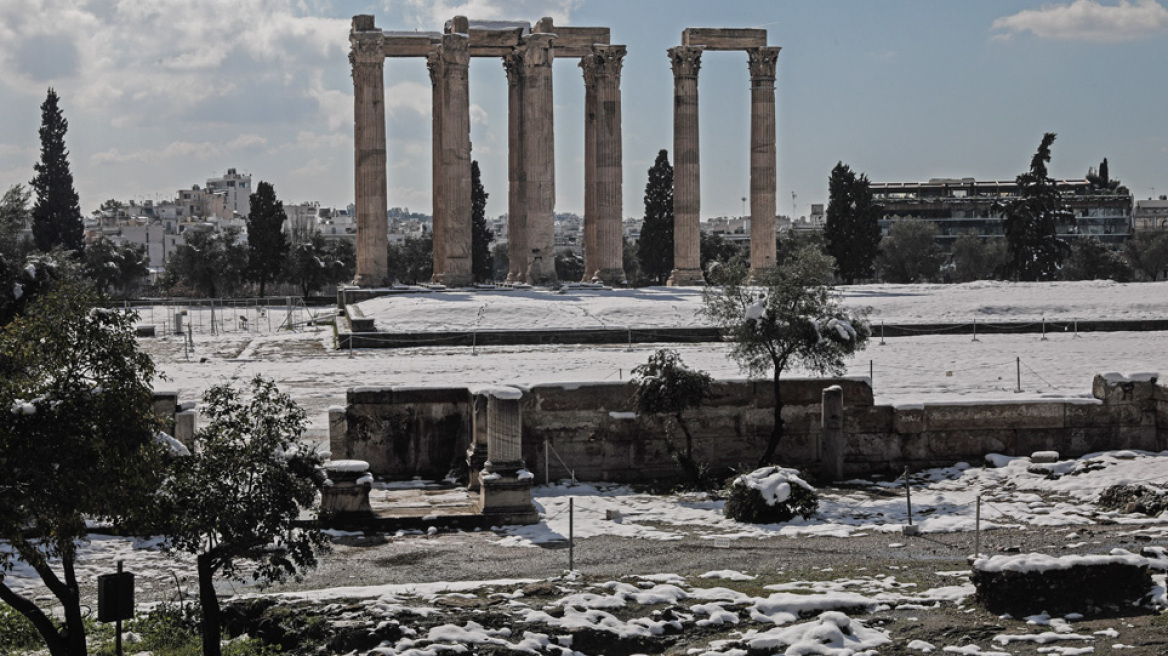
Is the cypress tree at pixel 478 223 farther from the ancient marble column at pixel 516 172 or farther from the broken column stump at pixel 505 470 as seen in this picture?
the broken column stump at pixel 505 470

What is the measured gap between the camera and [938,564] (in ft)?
51.3

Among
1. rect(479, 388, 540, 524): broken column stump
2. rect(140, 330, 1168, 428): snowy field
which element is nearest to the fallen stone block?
rect(140, 330, 1168, 428): snowy field

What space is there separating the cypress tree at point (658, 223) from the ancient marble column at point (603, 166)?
15.6 metres

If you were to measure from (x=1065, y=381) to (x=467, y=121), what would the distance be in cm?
2877

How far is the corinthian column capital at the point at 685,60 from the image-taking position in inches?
2190

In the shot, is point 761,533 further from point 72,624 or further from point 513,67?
point 513,67

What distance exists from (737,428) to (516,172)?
35.5 meters

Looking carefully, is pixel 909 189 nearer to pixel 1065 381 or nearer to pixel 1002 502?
pixel 1065 381

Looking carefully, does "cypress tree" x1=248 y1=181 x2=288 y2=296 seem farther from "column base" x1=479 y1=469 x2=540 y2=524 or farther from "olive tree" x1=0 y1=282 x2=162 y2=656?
"olive tree" x1=0 y1=282 x2=162 y2=656

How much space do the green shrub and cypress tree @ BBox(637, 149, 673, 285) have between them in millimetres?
60212

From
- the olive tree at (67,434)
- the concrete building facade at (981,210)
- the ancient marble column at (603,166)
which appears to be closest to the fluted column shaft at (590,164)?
the ancient marble column at (603,166)

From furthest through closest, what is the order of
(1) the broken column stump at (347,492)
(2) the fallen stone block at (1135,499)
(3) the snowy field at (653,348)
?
(3) the snowy field at (653,348), (1) the broken column stump at (347,492), (2) the fallen stone block at (1135,499)

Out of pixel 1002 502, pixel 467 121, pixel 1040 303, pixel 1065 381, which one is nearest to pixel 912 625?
pixel 1002 502

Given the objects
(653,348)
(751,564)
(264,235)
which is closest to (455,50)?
(653,348)
